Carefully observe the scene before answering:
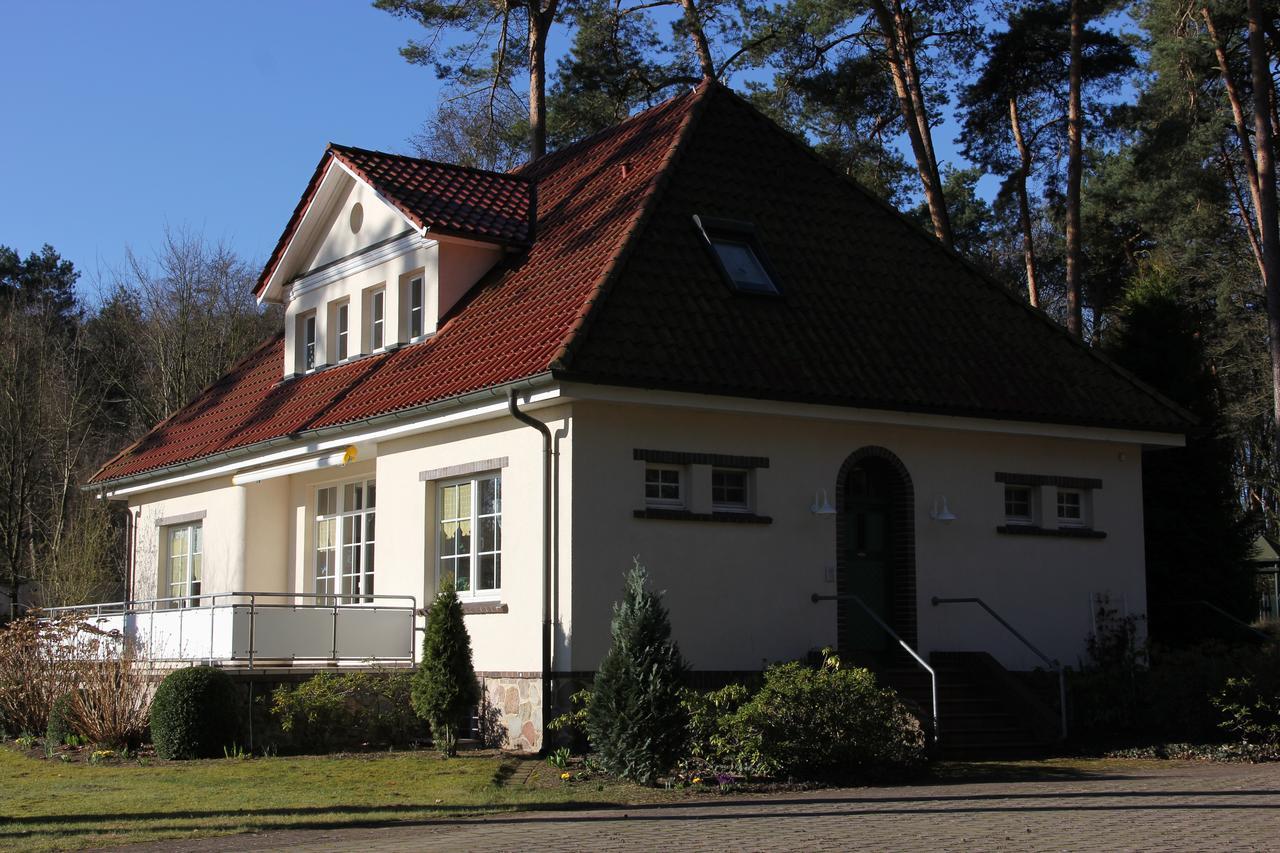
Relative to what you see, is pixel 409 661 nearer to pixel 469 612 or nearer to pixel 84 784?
pixel 469 612

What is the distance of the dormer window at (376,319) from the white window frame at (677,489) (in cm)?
647

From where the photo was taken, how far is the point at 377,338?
22312 millimetres

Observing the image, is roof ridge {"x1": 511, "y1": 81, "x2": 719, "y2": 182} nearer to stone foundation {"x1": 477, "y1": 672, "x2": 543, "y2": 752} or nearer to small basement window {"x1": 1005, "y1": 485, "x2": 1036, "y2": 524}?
small basement window {"x1": 1005, "y1": 485, "x2": 1036, "y2": 524}

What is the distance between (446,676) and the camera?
659 inches

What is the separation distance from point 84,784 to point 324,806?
141 inches

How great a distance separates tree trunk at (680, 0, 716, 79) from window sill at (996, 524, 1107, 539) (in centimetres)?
1654

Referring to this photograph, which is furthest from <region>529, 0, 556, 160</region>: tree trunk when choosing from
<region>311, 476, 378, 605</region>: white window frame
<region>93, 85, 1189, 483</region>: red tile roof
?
<region>311, 476, 378, 605</region>: white window frame

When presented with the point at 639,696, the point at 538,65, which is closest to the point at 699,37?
the point at 538,65

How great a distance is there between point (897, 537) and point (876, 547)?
299 millimetres

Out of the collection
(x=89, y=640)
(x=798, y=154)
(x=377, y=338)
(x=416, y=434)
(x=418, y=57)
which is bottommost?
(x=89, y=640)

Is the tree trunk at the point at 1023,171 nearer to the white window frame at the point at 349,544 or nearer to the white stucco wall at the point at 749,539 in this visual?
the white stucco wall at the point at 749,539

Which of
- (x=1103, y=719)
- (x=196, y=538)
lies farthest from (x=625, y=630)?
(x=196, y=538)

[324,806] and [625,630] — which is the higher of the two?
[625,630]

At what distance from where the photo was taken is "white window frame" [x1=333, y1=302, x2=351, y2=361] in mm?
23312
